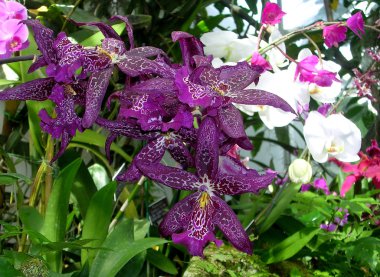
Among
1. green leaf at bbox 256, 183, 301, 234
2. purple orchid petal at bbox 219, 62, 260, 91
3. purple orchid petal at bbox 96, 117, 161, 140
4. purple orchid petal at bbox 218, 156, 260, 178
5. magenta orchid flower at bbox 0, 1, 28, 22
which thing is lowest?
green leaf at bbox 256, 183, 301, 234

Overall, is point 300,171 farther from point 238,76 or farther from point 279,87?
point 238,76

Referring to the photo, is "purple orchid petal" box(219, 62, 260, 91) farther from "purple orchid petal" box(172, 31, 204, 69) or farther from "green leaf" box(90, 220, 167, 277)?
"green leaf" box(90, 220, 167, 277)

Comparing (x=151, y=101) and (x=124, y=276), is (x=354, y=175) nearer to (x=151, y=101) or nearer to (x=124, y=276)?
(x=124, y=276)

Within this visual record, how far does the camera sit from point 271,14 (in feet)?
1.94

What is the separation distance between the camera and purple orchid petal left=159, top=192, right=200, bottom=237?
45cm

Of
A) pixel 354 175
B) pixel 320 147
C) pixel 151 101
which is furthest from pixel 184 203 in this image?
pixel 354 175

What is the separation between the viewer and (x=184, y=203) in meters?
0.45

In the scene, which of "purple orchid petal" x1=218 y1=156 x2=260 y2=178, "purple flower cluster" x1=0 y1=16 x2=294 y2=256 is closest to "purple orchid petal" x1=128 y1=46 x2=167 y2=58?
"purple flower cluster" x1=0 y1=16 x2=294 y2=256

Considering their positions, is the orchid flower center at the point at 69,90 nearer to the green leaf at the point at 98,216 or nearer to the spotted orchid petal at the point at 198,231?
the spotted orchid petal at the point at 198,231

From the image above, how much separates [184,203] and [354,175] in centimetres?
77

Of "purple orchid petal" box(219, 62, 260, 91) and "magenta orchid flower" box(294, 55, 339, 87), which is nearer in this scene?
"purple orchid petal" box(219, 62, 260, 91)

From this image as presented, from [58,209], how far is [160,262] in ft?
0.70

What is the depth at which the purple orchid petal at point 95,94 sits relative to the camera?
1.31ft

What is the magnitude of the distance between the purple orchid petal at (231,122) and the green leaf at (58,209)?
16.7 inches
